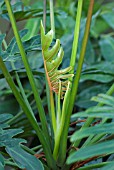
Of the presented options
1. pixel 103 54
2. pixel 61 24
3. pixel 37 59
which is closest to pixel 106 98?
pixel 37 59

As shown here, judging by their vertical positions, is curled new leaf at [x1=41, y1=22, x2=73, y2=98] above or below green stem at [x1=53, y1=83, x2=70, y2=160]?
above

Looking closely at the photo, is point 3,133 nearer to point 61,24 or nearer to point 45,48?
point 45,48

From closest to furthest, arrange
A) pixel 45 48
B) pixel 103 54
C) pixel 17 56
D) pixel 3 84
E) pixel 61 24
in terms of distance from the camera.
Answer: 1. pixel 45 48
2. pixel 17 56
3. pixel 3 84
4. pixel 103 54
5. pixel 61 24

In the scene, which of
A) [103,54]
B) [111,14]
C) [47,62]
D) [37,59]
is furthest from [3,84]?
[111,14]

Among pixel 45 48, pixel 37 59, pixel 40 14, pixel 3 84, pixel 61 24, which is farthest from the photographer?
pixel 61 24

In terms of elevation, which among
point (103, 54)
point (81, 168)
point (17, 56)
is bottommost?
point (103, 54)

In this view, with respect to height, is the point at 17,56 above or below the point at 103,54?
above

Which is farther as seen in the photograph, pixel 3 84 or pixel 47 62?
pixel 3 84

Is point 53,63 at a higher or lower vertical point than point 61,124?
higher

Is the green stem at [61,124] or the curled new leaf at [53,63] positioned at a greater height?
the curled new leaf at [53,63]
